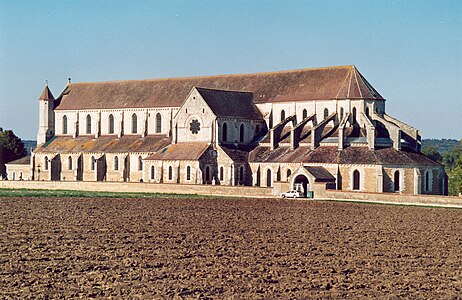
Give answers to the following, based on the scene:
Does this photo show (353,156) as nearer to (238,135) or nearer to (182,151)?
(238,135)

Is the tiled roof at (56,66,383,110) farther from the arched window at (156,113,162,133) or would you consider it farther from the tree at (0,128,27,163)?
the tree at (0,128,27,163)

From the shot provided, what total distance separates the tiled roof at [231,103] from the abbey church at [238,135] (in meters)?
0.14

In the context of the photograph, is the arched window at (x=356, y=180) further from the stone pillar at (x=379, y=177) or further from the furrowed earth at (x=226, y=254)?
the furrowed earth at (x=226, y=254)

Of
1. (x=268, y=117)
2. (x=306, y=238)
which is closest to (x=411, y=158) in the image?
(x=268, y=117)

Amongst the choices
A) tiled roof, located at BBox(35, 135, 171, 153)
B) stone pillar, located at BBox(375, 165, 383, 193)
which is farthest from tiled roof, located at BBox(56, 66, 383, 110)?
stone pillar, located at BBox(375, 165, 383, 193)

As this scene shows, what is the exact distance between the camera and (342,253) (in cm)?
3350

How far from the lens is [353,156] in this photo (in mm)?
75688

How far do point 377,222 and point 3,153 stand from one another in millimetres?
→ 72252

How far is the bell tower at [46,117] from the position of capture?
345 feet

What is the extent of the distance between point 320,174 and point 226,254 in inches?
1672

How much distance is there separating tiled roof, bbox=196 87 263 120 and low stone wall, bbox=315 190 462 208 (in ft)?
Result: 63.5

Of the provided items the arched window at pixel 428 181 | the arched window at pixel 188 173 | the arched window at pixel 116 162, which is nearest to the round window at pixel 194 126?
the arched window at pixel 188 173

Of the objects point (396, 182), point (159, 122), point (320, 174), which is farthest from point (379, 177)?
point (159, 122)

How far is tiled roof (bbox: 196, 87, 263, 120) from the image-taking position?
86250 millimetres
